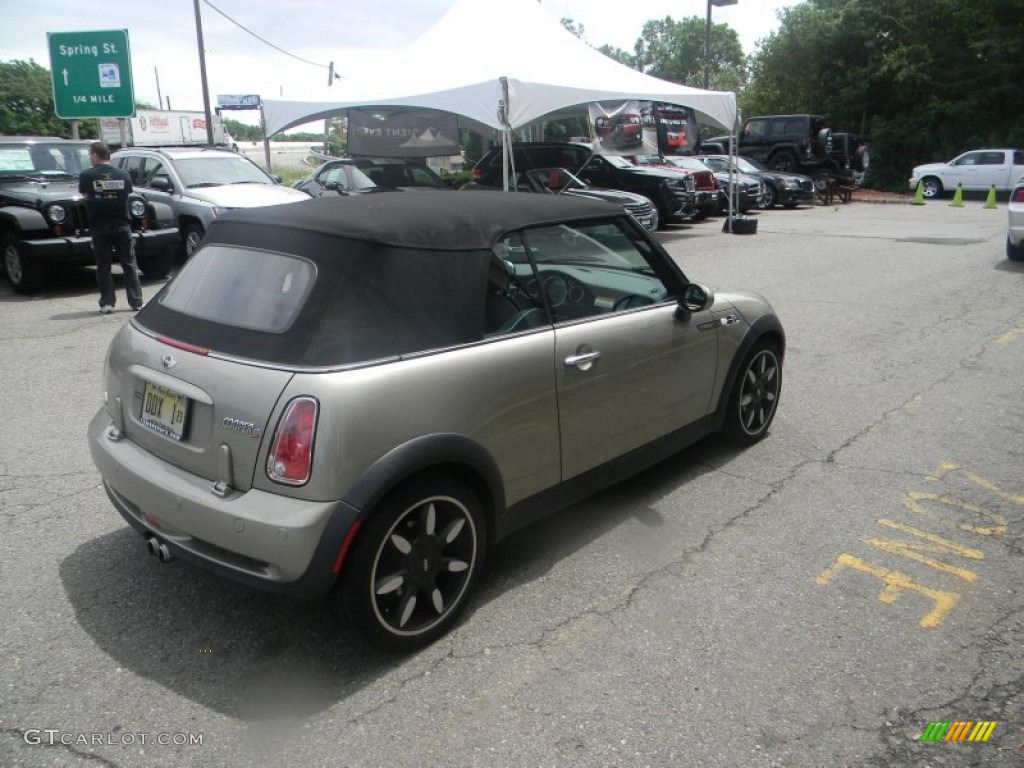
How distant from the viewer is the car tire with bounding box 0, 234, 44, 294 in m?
9.87

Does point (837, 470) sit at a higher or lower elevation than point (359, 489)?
lower

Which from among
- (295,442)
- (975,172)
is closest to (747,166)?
(975,172)

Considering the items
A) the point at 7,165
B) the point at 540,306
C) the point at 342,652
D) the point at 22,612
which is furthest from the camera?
the point at 7,165

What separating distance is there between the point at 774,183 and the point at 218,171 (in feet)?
50.0

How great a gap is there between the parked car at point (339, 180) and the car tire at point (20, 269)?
5.20 m

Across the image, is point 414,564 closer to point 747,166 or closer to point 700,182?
point 700,182

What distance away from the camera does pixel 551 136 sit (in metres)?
33.4

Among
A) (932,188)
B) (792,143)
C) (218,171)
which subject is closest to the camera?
(218,171)

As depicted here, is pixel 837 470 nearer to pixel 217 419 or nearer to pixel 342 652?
pixel 342 652

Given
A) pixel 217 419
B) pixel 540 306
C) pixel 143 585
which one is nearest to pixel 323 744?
pixel 217 419

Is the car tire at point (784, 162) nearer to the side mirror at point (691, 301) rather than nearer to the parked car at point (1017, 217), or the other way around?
the parked car at point (1017, 217)

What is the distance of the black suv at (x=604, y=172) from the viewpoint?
15703 millimetres

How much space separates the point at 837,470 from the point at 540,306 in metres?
2.23

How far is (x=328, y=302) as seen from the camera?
2771 mm
